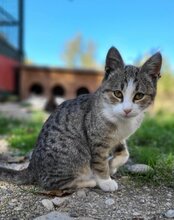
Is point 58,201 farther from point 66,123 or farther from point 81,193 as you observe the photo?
point 66,123

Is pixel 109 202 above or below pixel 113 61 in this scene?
below

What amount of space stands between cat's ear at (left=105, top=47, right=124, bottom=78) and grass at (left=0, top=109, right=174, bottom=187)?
105 cm

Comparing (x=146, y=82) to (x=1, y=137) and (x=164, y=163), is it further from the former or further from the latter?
(x=1, y=137)

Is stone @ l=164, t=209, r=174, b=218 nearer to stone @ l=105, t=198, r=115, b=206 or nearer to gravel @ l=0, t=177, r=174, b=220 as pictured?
gravel @ l=0, t=177, r=174, b=220

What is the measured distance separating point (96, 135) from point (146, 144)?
95.3 inches

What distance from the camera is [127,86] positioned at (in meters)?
3.32

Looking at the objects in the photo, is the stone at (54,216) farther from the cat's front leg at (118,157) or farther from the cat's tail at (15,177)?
the cat's front leg at (118,157)

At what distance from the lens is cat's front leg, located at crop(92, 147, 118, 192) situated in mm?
3471

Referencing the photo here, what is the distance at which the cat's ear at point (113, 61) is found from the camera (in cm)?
345

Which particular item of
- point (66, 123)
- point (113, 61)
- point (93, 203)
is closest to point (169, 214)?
point (93, 203)

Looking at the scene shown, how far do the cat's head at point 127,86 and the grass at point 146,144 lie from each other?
786 millimetres

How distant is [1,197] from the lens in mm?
3438

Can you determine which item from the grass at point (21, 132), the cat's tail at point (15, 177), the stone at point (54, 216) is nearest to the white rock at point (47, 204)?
the stone at point (54, 216)

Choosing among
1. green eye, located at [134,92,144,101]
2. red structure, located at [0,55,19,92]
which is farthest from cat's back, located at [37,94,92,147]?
red structure, located at [0,55,19,92]
